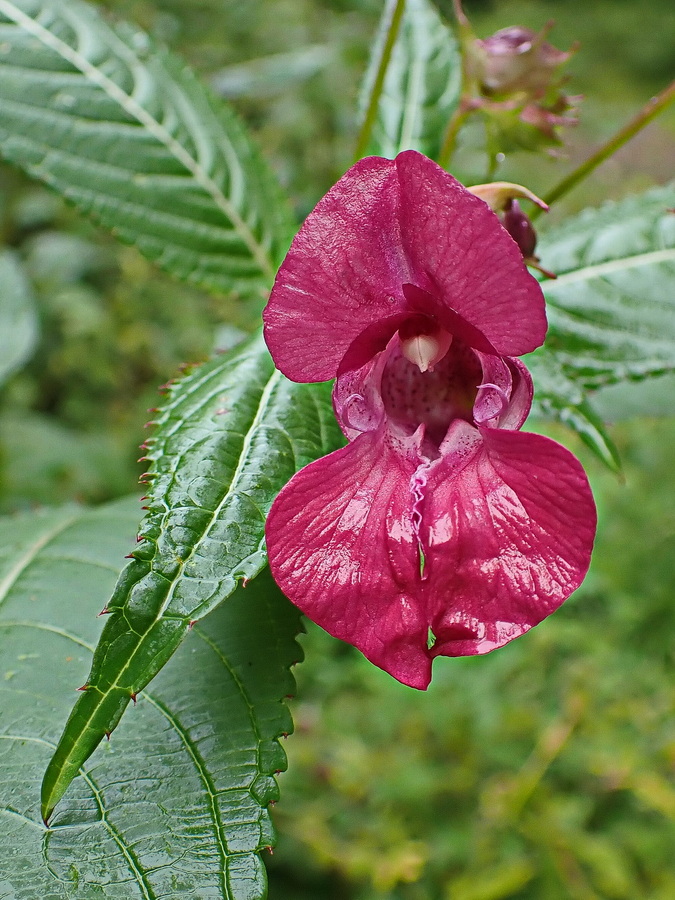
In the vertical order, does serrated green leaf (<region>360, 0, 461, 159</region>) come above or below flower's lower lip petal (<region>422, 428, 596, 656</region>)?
above

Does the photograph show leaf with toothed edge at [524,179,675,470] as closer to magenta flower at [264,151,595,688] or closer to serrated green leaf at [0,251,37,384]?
magenta flower at [264,151,595,688]

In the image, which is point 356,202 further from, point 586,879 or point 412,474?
point 586,879

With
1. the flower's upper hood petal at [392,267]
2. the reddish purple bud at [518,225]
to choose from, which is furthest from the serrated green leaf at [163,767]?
the reddish purple bud at [518,225]

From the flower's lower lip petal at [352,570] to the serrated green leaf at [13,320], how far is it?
3.24ft

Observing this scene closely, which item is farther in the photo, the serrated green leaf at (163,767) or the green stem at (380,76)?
the green stem at (380,76)

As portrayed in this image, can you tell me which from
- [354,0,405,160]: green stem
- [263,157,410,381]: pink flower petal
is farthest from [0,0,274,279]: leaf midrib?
[263,157,410,381]: pink flower petal

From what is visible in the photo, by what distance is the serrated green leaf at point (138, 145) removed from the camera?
2.77 ft

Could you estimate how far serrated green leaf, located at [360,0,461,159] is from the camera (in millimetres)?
947

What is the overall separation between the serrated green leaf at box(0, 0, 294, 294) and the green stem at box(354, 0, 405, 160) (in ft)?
0.45

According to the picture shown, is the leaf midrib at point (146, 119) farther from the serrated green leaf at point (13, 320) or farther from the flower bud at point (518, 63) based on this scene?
the serrated green leaf at point (13, 320)

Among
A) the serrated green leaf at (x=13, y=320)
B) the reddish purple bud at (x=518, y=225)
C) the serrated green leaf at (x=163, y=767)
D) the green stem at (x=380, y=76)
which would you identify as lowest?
the serrated green leaf at (x=13, y=320)

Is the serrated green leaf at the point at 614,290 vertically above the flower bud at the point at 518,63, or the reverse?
the flower bud at the point at 518,63

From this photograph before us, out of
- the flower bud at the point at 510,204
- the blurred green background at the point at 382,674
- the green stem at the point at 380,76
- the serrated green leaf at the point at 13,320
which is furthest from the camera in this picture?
the blurred green background at the point at 382,674

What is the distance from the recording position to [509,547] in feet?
1.57
